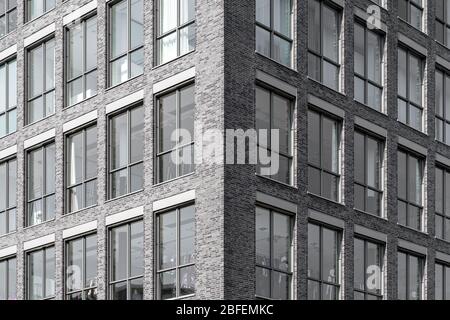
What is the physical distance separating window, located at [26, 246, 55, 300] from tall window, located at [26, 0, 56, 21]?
858 cm

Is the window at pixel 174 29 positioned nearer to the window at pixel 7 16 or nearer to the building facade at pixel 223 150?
the building facade at pixel 223 150

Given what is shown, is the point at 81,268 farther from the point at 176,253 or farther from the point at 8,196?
the point at 8,196

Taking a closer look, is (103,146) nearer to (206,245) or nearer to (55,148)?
(55,148)

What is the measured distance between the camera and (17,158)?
39219 mm

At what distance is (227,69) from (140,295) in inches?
289

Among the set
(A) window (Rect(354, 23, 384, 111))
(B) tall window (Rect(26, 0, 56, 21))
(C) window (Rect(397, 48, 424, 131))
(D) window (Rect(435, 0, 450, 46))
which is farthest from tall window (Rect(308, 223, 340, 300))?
(B) tall window (Rect(26, 0, 56, 21))

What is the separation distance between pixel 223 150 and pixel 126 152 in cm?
508

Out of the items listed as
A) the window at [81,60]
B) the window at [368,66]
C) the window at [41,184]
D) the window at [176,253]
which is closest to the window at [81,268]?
the window at [41,184]

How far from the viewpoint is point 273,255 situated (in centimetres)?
3212

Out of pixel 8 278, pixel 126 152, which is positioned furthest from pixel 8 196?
pixel 126 152

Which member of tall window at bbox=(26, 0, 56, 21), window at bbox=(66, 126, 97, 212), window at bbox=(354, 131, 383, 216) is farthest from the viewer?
tall window at bbox=(26, 0, 56, 21)

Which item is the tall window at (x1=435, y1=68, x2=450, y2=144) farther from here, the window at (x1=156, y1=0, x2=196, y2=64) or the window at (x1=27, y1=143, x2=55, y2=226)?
the window at (x1=27, y1=143, x2=55, y2=226)

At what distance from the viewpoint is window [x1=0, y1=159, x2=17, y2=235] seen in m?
39.2

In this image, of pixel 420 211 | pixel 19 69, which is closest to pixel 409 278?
pixel 420 211
